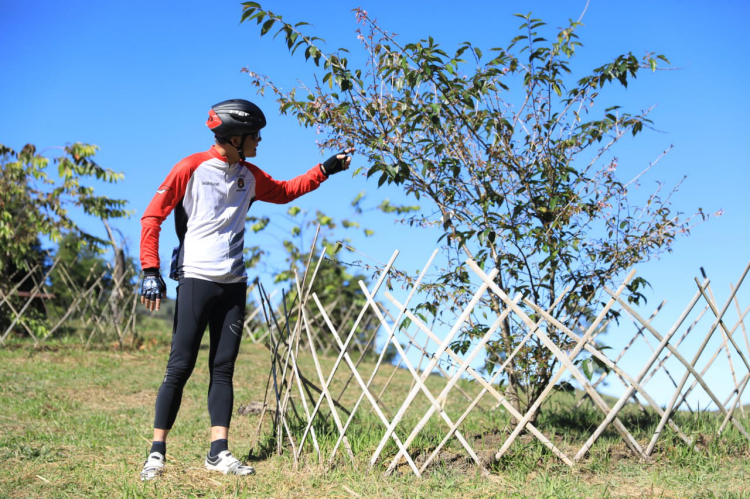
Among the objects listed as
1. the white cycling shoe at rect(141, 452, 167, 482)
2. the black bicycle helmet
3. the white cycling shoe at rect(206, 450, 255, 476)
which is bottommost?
the white cycling shoe at rect(141, 452, 167, 482)

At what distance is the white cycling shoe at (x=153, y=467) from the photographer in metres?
3.60

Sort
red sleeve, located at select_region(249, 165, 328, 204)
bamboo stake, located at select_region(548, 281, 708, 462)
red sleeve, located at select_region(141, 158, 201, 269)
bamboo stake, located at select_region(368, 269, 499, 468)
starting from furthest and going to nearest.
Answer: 1. red sleeve, located at select_region(249, 165, 328, 204)
2. red sleeve, located at select_region(141, 158, 201, 269)
3. bamboo stake, located at select_region(548, 281, 708, 462)
4. bamboo stake, located at select_region(368, 269, 499, 468)

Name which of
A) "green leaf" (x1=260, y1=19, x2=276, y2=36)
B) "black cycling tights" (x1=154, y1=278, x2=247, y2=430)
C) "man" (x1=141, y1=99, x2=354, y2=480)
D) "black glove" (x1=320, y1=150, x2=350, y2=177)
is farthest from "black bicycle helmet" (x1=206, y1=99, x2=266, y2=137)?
"black cycling tights" (x1=154, y1=278, x2=247, y2=430)

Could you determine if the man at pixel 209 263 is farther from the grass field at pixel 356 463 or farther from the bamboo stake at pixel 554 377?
the bamboo stake at pixel 554 377

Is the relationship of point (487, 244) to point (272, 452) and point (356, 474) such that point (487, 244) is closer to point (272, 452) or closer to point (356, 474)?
point (356, 474)

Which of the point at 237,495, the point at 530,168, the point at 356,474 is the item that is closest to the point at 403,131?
the point at 530,168

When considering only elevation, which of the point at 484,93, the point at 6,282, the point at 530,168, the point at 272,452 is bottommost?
the point at 6,282

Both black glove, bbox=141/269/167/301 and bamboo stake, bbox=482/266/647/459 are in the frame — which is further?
black glove, bbox=141/269/167/301

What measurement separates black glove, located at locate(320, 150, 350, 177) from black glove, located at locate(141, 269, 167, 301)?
1190 millimetres

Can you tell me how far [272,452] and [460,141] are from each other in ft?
7.79

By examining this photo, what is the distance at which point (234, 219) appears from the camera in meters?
3.78

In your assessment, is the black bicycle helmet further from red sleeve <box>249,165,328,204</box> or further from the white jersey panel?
red sleeve <box>249,165,328,204</box>

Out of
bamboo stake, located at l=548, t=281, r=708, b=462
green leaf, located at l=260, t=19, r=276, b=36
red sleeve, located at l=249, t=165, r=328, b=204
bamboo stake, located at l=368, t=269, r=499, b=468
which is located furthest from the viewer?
green leaf, located at l=260, t=19, r=276, b=36

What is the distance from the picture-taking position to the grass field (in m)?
3.30
